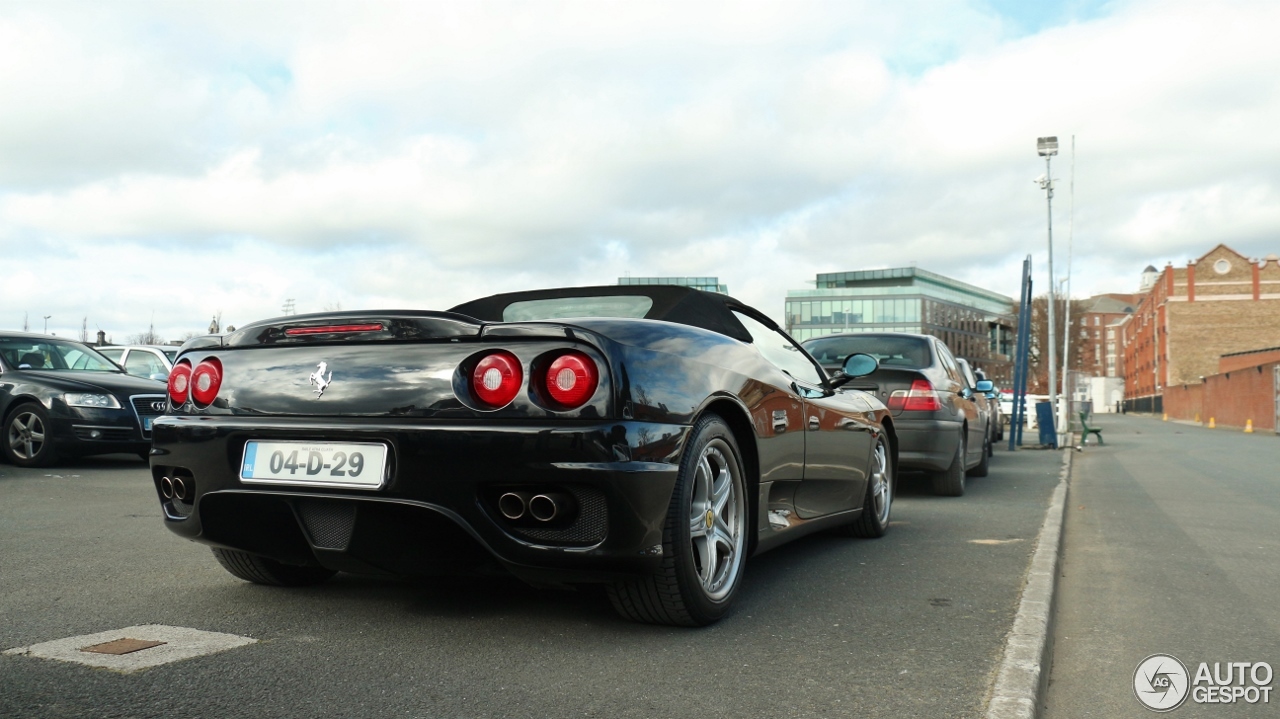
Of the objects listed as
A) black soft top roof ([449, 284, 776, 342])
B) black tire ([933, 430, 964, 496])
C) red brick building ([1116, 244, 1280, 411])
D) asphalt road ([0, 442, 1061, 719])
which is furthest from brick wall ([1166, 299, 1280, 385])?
black soft top roof ([449, 284, 776, 342])

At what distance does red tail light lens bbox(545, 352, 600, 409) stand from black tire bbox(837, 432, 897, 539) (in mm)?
2965

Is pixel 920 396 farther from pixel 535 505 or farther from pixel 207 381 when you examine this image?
pixel 207 381

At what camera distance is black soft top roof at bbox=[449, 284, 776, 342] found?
432 cm

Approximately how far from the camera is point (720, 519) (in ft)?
12.9

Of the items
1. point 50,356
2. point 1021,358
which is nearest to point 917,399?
point 50,356

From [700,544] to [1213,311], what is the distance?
84333mm

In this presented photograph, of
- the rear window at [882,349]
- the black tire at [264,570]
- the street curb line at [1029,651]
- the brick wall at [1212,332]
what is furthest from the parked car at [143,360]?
the brick wall at [1212,332]

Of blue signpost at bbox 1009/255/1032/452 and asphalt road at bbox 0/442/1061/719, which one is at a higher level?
blue signpost at bbox 1009/255/1032/452

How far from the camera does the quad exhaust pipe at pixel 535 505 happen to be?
3285 mm

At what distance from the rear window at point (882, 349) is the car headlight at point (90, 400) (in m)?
6.74

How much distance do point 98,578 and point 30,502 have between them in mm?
3362

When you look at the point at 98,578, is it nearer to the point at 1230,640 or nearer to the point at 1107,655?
the point at 1107,655

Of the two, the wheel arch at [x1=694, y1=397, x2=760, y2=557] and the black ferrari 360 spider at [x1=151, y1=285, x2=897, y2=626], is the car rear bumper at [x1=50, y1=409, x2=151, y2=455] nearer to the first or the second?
the black ferrari 360 spider at [x1=151, y1=285, x2=897, y2=626]

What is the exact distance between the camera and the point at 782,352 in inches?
202
